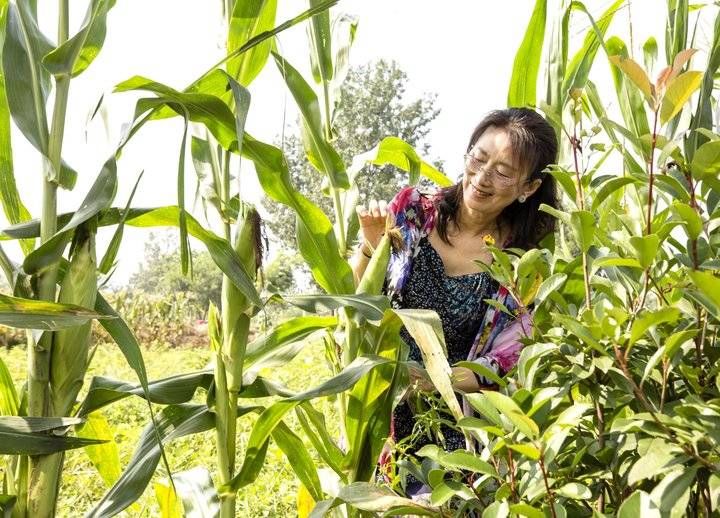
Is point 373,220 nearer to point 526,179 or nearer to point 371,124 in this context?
point 526,179

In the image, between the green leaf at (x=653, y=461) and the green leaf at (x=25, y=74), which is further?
the green leaf at (x=25, y=74)

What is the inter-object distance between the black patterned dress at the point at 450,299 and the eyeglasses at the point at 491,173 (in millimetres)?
172

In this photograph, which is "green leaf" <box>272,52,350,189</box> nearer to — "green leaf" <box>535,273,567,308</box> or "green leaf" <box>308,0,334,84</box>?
"green leaf" <box>308,0,334,84</box>

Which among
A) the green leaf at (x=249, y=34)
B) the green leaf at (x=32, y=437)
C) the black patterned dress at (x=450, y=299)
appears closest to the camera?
the green leaf at (x=32, y=437)

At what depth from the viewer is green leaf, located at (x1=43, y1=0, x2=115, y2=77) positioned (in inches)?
35.9

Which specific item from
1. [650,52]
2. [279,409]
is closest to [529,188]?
[650,52]

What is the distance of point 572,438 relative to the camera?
75 centimetres

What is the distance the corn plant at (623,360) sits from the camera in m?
0.61

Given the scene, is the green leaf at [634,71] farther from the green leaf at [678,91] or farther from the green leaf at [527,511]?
the green leaf at [527,511]

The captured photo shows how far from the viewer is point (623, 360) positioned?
2.14 feet

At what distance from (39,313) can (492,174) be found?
0.80 m

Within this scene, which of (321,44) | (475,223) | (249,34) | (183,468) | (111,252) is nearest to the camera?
(111,252)

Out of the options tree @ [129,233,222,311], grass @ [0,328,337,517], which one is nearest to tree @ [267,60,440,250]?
tree @ [129,233,222,311]

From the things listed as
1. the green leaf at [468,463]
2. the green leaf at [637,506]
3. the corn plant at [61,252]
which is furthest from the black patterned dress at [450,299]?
the green leaf at [637,506]
